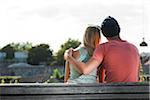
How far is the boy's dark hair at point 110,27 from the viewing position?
7.77ft

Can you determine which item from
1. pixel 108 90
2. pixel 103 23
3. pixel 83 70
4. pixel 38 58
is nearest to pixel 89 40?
pixel 103 23

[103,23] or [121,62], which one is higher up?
[103,23]

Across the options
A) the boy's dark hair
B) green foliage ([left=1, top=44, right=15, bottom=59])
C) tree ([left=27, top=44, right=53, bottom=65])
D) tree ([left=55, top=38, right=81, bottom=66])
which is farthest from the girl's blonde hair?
green foliage ([left=1, top=44, right=15, bottom=59])

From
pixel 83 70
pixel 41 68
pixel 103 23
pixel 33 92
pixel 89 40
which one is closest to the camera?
pixel 33 92

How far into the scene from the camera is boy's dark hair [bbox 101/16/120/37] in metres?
2.37

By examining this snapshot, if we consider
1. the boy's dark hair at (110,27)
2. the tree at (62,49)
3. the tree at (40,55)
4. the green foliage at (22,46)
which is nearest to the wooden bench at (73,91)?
the boy's dark hair at (110,27)

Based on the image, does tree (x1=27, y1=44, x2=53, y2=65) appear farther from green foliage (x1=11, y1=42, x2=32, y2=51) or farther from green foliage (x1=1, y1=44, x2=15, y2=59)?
green foliage (x1=11, y1=42, x2=32, y2=51)

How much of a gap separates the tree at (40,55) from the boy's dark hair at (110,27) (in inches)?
1746

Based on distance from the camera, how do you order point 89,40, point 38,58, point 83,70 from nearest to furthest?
point 83,70 < point 89,40 < point 38,58

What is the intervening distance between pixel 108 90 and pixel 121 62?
0.45m

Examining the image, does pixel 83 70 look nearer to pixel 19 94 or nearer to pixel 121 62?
pixel 121 62

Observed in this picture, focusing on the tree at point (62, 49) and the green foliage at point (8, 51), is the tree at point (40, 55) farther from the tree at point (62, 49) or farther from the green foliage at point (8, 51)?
the green foliage at point (8, 51)

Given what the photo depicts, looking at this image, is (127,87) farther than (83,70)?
No

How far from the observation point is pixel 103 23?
7.80ft
